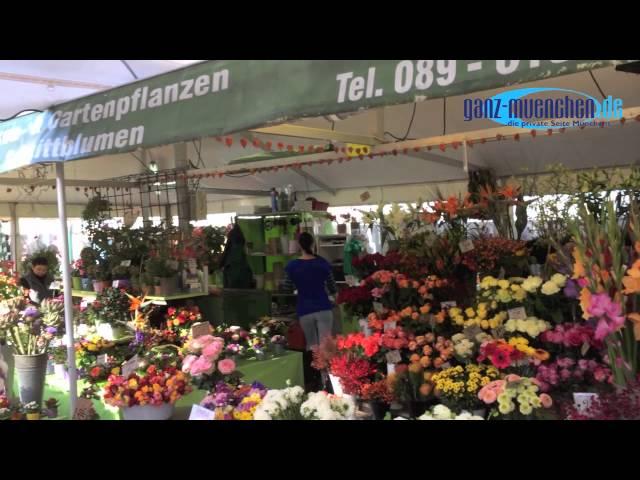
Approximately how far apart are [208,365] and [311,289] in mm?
2471

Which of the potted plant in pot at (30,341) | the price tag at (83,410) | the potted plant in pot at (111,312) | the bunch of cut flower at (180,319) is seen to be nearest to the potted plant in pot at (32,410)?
the potted plant in pot at (30,341)

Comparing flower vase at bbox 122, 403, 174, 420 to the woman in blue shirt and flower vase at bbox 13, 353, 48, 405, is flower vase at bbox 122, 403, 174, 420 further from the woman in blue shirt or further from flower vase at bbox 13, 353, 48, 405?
the woman in blue shirt

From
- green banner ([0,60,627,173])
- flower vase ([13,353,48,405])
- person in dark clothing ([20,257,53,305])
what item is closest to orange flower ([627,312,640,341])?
green banner ([0,60,627,173])

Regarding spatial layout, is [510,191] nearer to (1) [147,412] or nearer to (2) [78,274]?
(1) [147,412]

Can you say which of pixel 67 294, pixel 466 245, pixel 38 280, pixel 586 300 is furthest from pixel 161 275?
pixel 586 300

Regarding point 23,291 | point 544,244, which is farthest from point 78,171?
point 544,244

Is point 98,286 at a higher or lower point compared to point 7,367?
higher

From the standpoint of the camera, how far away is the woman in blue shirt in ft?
15.9

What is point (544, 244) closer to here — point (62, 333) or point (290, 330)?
point (290, 330)

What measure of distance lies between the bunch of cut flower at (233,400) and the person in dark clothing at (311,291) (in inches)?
91.3

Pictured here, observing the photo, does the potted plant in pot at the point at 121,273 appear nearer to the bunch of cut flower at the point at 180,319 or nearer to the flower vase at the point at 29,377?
the bunch of cut flower at the point at 180,319

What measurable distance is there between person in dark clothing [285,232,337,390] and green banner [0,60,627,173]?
100 inches

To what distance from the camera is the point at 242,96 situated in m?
1.79

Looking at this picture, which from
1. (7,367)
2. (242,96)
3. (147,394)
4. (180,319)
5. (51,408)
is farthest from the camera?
(180,319)
